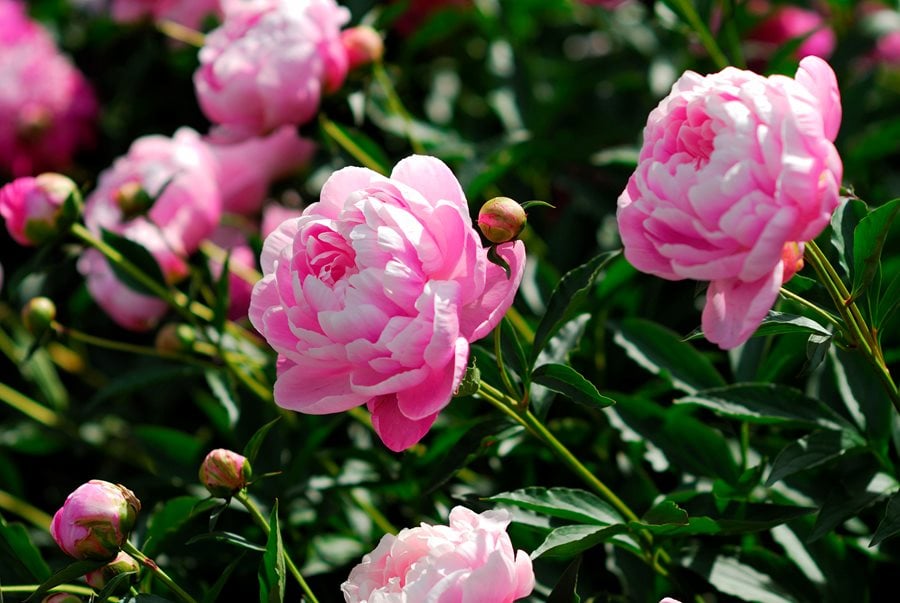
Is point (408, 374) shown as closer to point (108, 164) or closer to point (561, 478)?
point (561, 478)

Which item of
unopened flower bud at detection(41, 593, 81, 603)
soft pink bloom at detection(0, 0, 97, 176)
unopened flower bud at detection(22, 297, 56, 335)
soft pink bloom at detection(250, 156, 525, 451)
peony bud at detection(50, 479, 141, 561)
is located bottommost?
soft pink bloom at detection(0, 0, 97, 176)

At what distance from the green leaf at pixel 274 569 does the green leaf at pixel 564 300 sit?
174 mm

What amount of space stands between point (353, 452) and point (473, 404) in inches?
4.0

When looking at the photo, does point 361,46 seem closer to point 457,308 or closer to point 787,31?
point 457,308

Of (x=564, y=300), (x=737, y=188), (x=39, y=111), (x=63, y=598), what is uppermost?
(x=737, y=188)

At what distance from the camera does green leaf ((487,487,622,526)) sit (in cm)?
58

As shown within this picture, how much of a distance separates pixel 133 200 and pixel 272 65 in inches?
6.1

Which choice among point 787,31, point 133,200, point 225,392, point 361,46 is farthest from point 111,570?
point 787,31

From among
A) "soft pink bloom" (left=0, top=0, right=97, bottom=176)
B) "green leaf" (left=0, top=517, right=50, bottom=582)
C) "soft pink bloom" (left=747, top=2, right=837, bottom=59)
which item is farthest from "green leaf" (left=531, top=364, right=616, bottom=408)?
"soft pink bloom" (left=0, top=0, right=97, bottom=176)

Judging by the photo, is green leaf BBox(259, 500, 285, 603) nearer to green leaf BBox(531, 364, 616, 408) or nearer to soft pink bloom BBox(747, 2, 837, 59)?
green leaf BBox(531, 364, 616, 408)

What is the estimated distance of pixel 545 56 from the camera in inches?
48.1

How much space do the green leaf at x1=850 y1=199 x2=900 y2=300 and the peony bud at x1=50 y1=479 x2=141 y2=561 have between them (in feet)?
1.28

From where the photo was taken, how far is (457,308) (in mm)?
514

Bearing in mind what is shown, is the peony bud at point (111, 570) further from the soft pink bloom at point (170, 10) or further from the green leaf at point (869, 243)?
the soft pink bloom at point (170, 10)
